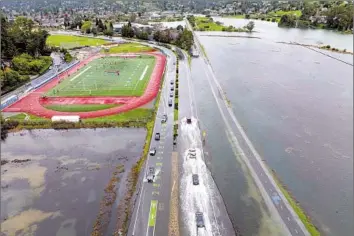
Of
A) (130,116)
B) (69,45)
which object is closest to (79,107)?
(130,116)

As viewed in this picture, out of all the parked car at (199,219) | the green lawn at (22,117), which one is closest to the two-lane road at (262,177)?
the parked car at (199,219)

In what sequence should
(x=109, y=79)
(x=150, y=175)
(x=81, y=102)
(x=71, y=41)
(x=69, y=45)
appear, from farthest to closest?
(x=71, y=41) < (x=69, y=45) < (x=109, y=79) < (x=81, y=102) < (x=150, y=175)

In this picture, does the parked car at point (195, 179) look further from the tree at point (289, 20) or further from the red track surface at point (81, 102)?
the tree at point (289, 20)

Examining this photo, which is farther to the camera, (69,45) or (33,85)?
(69,45)

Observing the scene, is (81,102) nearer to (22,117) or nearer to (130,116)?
(22,117)

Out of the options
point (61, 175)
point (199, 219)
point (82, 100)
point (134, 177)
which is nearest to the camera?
point (199, 219)

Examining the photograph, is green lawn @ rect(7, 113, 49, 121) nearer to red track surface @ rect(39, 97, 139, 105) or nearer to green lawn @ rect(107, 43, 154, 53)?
red track surface @ rect(39, 97, 139, 105)

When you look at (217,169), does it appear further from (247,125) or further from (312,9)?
(312,9)
